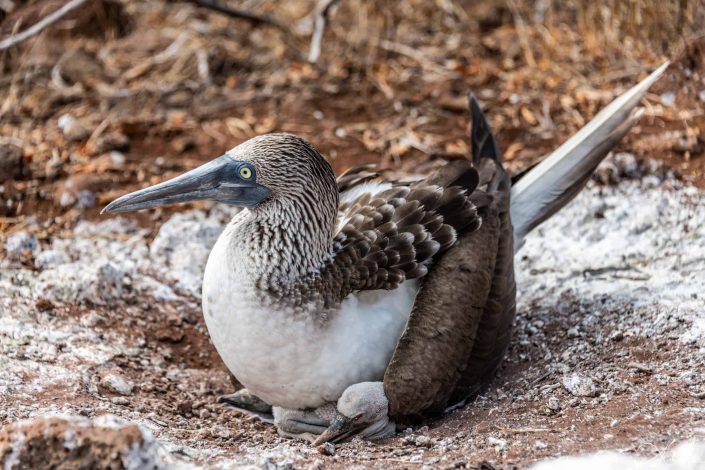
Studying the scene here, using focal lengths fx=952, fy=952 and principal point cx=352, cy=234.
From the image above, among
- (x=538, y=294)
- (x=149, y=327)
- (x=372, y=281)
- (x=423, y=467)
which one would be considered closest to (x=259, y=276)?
(x=372, y=281)

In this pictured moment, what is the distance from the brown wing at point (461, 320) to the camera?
165 inches

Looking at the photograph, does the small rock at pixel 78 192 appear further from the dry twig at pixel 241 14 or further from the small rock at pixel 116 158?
the dry twig at pixel 241 14

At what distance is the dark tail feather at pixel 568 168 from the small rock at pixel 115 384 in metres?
2.13

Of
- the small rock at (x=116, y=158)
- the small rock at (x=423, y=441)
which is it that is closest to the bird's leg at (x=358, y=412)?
the small rock at (x=423, y=441)

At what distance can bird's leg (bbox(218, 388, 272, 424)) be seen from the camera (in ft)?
15.0

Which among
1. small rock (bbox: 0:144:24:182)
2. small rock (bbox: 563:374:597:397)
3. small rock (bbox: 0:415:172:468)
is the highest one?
small rock (bbox: 0:415:172:468)

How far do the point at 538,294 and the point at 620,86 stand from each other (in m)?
2.47

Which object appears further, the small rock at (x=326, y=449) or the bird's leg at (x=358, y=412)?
the bird's leg at (x=358, y=412)

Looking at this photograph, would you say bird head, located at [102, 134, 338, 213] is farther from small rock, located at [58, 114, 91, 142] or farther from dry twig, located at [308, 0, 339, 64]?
dry twig, located at [308, 0, 339, 64]

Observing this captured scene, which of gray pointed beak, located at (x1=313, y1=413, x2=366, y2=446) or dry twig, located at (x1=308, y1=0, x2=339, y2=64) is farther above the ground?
dry twig, located at (x1=308, y1=0, x2=339, y2=64)

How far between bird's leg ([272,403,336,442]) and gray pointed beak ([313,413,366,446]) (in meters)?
0.13

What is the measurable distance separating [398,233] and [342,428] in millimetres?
912

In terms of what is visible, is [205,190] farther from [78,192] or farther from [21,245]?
[78,192]

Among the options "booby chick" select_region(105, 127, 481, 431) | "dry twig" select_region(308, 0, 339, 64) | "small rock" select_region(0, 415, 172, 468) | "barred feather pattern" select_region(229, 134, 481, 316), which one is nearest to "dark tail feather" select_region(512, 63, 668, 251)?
"barred feather pattern" select_region(229, 134, 481, 316)
